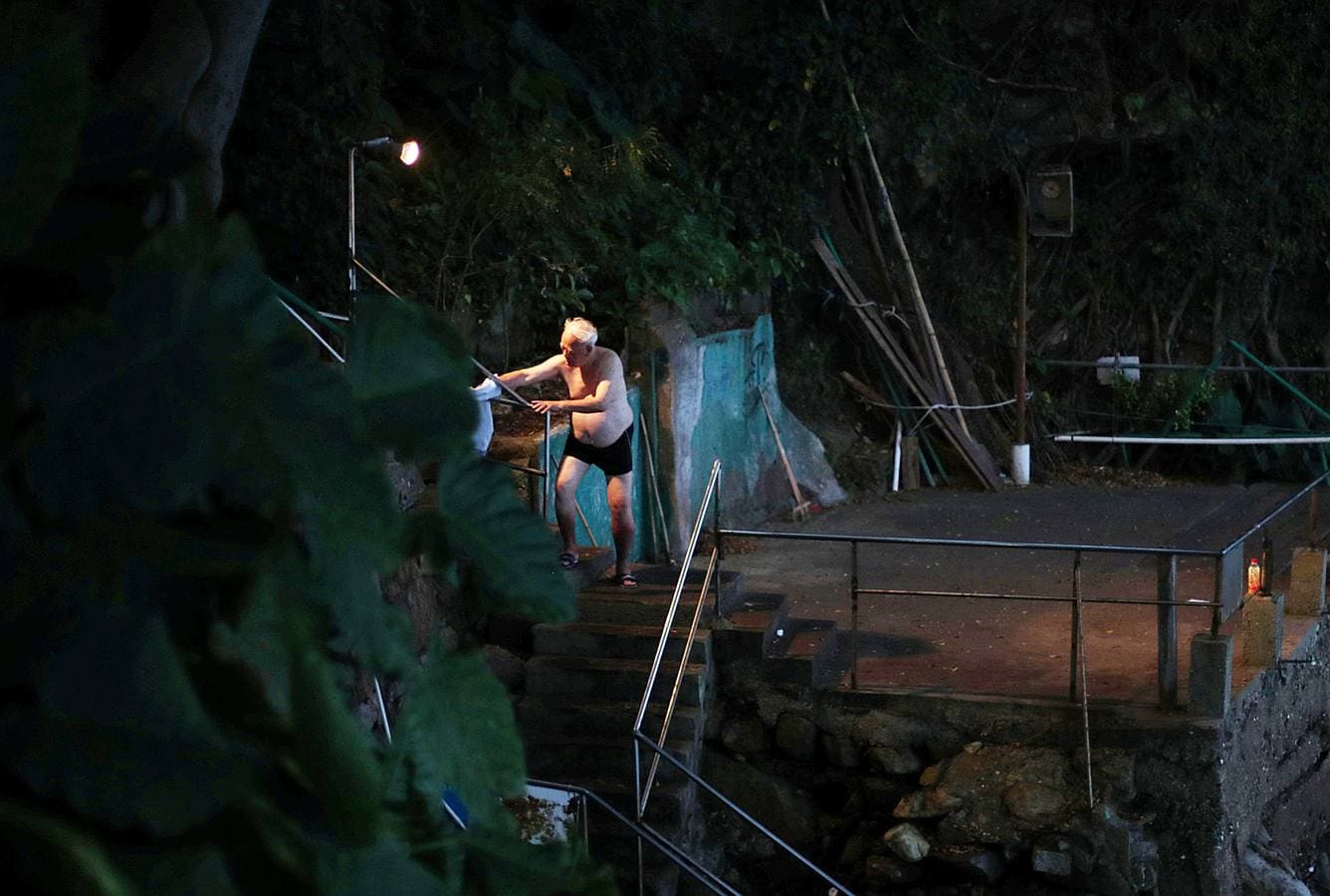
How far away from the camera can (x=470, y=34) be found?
10445 millimetres

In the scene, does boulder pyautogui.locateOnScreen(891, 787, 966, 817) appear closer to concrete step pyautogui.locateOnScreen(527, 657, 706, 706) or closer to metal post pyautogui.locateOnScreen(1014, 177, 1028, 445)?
concrete step pyautogui.locateOnScreen(527, 657, 706, 706)

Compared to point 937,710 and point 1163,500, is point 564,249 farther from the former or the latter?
point 1163,500

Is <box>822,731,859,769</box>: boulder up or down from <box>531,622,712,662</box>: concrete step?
down

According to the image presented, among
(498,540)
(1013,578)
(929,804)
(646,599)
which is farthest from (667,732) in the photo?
(498,540)

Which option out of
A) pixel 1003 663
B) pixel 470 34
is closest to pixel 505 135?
pixel 470 34

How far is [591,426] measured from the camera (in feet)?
27.2

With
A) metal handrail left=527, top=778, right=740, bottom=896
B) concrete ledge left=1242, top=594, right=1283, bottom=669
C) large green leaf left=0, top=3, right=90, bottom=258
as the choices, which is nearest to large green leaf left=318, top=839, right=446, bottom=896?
large green leaf left=0, top=3, right=90, bottom=258

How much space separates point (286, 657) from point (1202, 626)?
8578mm

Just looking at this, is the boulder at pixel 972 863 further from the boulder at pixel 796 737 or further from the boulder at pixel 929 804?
the boulder at pixel 796 737

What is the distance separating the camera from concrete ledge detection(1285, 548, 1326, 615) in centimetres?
919

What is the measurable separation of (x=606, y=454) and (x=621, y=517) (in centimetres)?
35

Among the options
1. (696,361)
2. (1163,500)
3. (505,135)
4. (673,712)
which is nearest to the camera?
(673,712)

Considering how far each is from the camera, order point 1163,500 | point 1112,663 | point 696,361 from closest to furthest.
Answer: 1. point 1112,663
2. point 696,361
3. point 1163,500

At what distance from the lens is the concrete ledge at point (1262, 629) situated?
317 inches
